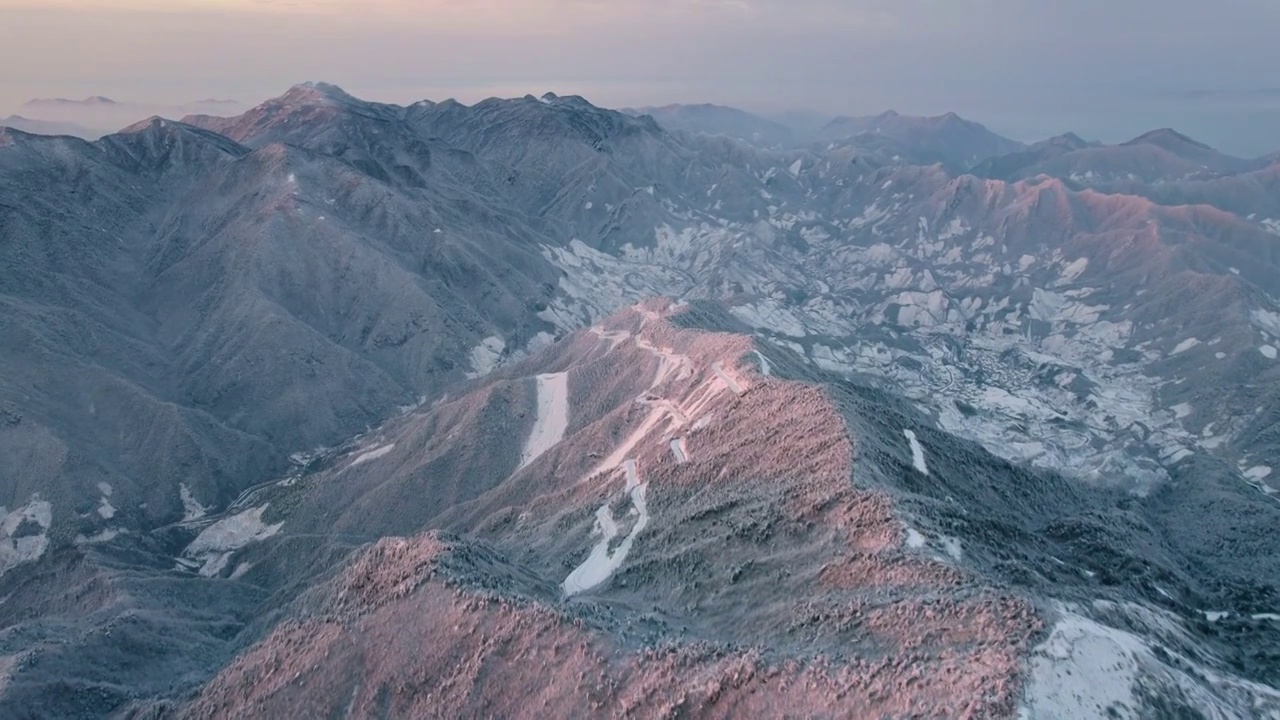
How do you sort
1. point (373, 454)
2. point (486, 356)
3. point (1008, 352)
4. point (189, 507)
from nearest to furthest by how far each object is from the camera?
point (189, 507)
point (373, 454)
point (486, 356)
point (1008, 352)

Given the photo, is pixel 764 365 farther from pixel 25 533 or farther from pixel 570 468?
pixel 25 533

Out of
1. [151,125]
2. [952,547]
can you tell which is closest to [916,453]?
[952,547]

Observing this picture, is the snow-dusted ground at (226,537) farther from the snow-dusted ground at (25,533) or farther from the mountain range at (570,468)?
the snow-dusted ground at (25,533)

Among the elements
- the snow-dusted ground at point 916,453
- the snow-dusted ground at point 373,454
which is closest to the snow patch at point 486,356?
the snow-dusted ground at point 373,454

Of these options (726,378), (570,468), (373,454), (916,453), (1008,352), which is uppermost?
(916,453)

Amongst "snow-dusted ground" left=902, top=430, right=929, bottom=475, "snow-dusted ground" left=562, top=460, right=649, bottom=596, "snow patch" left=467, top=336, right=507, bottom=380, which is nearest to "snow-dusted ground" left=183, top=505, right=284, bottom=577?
Result: "snow-dusted ground" left=562, top=460, right=649, bottom=596

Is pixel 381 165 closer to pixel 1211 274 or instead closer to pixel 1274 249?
pixel 1211 274

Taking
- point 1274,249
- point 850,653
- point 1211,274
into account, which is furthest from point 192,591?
point 1274,249

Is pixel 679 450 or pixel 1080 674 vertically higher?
pixel 1080 674
